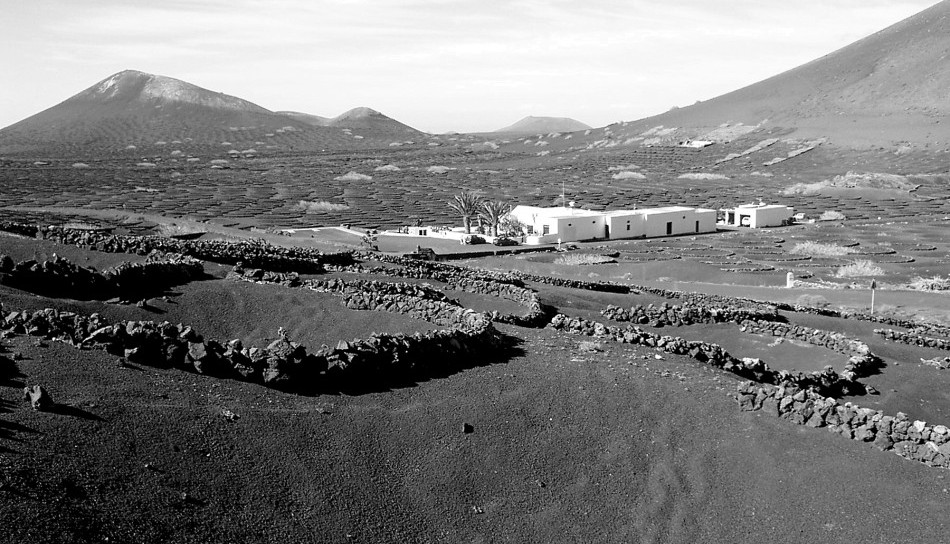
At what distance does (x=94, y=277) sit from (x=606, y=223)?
44.9m

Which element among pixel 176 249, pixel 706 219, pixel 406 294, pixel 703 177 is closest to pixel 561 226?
pixel 706 219

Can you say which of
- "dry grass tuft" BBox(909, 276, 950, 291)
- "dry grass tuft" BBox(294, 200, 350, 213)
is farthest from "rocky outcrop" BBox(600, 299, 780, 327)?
"dry grass tuft" BBox(294, 200, 350, 213)

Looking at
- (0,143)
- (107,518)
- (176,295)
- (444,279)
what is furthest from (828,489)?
(0,143)

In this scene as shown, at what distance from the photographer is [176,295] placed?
18.7 m

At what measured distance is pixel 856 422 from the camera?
12.6 meters

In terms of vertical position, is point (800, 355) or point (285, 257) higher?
point (285, 257)

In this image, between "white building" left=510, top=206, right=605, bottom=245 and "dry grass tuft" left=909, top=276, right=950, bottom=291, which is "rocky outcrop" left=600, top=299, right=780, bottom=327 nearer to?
"dry grass tuft" left=909, top=276, right=950, bottom=291

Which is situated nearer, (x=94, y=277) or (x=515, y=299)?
(x=94, y=277)

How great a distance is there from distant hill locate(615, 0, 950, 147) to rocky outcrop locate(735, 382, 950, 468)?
112m

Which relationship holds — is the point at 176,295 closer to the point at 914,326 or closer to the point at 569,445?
the point at 569,445

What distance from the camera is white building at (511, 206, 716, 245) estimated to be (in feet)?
185

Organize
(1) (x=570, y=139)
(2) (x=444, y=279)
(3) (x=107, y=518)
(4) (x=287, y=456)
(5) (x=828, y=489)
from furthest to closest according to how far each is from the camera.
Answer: (1) (x=570, y=139) → (2) (x=444, y=279) → (5) (x=828, y=489) → (4) (x=287, y=456) → (3) (x=107, y=518)

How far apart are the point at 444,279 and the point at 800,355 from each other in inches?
427

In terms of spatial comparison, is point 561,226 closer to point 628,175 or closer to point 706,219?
point 706,219
